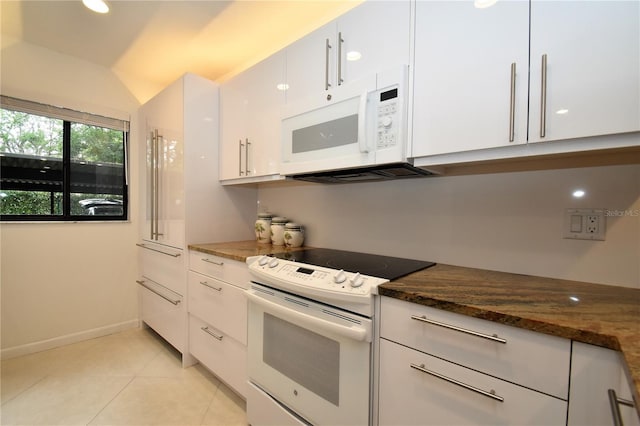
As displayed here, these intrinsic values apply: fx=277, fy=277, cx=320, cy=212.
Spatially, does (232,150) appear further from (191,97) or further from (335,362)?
(335,362)

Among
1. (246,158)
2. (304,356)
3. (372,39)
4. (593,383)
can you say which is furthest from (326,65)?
(593,383)

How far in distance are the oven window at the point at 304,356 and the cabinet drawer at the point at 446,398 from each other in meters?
0.21

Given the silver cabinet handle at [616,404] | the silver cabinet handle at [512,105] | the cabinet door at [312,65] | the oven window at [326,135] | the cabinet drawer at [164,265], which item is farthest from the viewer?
the cabinet drawer at [164,265]

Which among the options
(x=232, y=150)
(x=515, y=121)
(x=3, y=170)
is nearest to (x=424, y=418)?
(x=515, y=121)

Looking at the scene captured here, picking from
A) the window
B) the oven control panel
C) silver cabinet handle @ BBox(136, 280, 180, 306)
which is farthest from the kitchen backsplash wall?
the window

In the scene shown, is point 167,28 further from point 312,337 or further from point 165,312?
point 312,337

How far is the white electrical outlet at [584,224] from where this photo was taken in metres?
1.05

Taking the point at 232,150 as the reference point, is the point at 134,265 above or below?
below

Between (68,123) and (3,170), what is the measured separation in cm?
56

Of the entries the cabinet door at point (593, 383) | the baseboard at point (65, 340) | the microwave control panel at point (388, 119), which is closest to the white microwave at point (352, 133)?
the microwave control panel at point (388, 119)

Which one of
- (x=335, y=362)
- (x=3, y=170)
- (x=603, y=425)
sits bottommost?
(x=335, y=362)

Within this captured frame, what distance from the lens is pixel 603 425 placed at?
0.64 m

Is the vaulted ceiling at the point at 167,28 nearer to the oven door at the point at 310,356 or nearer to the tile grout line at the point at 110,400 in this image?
the oven door at the point at 310,356

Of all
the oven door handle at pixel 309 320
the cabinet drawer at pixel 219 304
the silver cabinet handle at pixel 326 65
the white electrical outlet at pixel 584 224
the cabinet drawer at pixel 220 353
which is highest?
the silver cabinet handle at pixel 326 65
